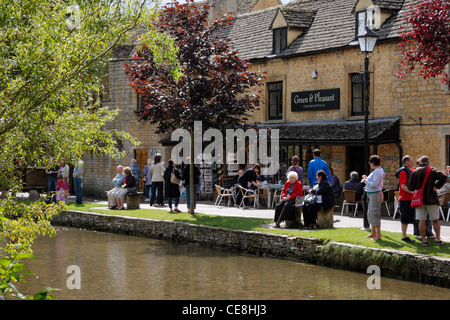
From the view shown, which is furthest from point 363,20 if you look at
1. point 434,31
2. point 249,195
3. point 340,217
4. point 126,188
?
point 126,188

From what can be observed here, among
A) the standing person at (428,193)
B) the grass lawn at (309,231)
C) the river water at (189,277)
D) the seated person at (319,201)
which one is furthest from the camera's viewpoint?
the seated person at (319,201)

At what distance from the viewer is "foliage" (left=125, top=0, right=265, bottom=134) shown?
19.7 metres

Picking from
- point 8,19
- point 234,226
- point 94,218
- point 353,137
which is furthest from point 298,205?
point 8,19

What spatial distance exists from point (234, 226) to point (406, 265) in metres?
5.60

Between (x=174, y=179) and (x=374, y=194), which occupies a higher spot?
(x=174, y=179)

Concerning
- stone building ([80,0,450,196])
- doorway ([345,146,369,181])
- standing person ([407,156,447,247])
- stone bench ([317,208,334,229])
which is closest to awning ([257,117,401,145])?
stone building ([80,0,450,196])

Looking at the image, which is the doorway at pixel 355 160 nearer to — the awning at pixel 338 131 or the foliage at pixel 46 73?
the awning at pixel 338 131

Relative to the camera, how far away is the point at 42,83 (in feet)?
32.1

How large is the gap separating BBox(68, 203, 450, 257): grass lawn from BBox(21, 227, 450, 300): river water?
77cm

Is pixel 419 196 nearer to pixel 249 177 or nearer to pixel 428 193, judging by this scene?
pixel 428 193

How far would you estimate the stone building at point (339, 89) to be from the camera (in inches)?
858

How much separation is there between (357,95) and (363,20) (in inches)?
101

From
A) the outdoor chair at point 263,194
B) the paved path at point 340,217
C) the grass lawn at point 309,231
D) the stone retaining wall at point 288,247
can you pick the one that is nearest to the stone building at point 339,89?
the outdoor chair at point 263,194

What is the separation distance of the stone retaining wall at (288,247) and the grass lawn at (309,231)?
0.26 meters
